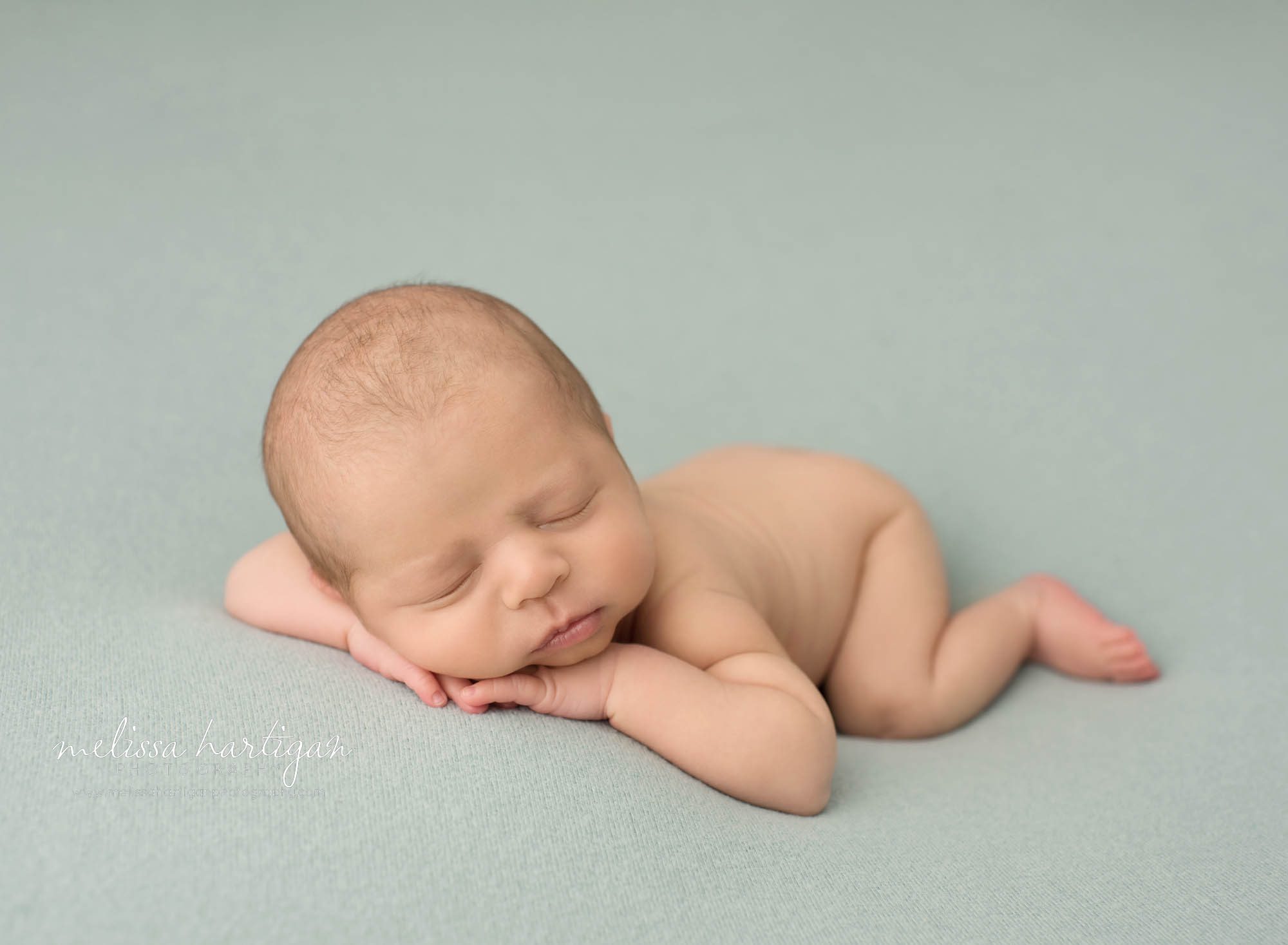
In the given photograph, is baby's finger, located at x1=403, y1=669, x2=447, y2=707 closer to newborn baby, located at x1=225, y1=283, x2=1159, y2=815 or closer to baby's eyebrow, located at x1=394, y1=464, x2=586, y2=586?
newborn baby, located at x1=225, y1=283, x2=1159, y2=815

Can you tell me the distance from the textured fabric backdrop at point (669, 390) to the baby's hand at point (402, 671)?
30mm

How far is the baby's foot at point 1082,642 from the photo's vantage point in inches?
69.2

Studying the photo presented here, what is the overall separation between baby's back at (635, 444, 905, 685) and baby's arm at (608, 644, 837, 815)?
0.25 meters

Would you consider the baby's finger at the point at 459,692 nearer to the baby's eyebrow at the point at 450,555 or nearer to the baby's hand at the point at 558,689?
the baby's hand at the point at 558,689

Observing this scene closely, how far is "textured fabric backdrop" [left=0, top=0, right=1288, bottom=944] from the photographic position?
1114 mm

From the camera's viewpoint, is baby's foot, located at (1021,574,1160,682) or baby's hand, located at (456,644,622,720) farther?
baby's foot, located at (1021,574,1160,682)

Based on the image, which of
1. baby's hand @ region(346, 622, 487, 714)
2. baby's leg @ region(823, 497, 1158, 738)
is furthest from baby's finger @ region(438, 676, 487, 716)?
baby's leg @ region(823, 497, 1158, 738)

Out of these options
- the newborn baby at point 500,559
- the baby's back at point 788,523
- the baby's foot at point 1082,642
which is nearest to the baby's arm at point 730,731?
the newborn baby at point 500,559

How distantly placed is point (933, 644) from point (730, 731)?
0.57 meters

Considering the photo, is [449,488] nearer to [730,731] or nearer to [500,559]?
[500,559]

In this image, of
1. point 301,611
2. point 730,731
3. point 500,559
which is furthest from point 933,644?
point 301,611

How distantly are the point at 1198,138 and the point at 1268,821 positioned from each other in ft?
4.72

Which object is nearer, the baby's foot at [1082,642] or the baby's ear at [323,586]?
the baby's ear at [323,586]

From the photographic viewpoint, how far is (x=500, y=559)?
4.11ft
